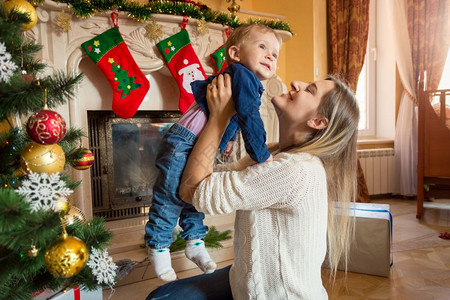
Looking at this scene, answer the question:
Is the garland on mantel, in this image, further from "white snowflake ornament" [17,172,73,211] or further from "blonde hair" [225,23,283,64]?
"white snowflake ornament" [17,172,73,211]

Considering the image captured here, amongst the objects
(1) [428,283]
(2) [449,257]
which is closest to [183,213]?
(1) [428,283]

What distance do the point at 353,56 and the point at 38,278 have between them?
3.89m

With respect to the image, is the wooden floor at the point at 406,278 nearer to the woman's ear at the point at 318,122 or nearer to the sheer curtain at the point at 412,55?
the sheer curtain at the point at 412,55

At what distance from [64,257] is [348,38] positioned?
4.00 meters

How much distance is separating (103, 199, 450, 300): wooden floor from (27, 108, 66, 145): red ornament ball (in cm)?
147

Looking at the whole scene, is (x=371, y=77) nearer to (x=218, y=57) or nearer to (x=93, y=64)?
(x=218, y=57)

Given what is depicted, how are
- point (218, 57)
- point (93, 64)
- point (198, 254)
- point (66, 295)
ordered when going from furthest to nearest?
point (218, 57) → point (93, 64) → point (66, 295) → point (198, 254)

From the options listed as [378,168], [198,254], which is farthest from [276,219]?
[378,168]

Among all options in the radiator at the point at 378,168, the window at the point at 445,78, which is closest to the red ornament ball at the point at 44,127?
the radiator at the point at 378,168

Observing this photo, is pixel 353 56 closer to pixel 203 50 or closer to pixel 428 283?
pixel 203 50

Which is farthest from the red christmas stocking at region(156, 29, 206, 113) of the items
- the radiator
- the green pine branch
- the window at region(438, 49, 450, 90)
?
the window at region(438, 49, 450, 90)

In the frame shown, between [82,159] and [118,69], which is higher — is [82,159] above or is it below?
below

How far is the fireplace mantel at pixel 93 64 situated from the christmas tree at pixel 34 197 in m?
1.07

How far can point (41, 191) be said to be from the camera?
685 mm
